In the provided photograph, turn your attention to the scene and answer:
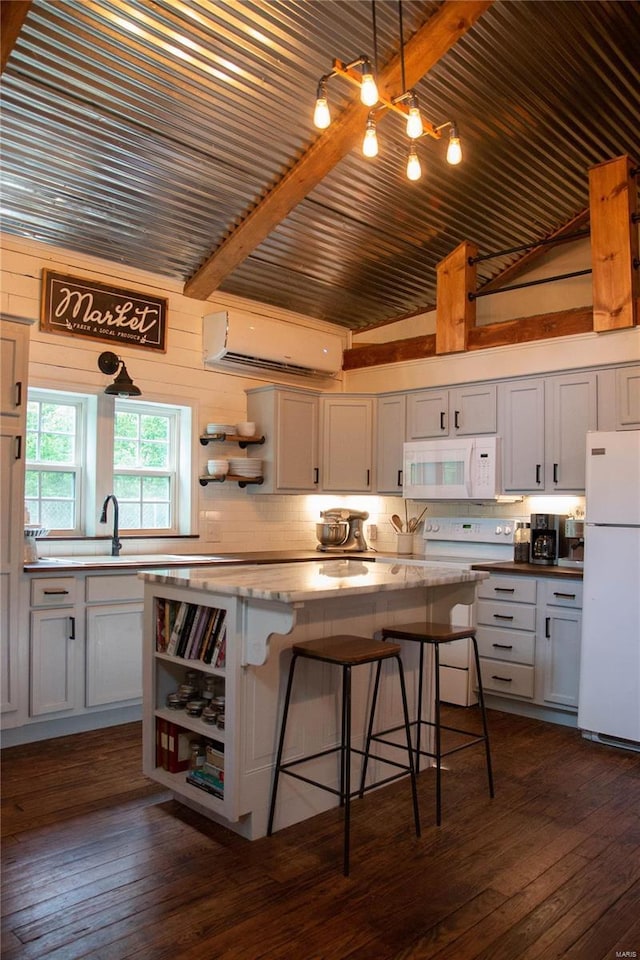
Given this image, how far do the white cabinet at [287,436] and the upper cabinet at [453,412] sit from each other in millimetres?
809

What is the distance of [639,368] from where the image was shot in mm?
→ 4340

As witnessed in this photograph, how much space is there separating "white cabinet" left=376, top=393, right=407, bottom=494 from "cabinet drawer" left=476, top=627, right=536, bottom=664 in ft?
4.95

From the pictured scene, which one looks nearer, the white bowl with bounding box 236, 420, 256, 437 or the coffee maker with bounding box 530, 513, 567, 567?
the coffee maker with bounding box 530, 513, 567, 567

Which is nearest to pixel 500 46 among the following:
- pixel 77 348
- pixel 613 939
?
pixel 77 348

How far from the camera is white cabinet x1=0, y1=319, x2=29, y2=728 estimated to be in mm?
3543

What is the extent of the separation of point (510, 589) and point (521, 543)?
554mm

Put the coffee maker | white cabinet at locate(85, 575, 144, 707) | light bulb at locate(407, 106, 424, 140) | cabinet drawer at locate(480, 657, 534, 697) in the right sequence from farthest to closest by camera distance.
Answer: the coffee maker → cabinet drawer at locate(480, 657, 534, 697) → white cabinet at locate(85, 575, 144, 707) → light bulb at locate(407, 106, 424, 140)

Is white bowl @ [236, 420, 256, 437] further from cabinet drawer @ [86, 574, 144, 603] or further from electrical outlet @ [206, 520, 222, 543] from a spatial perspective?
cabinet drawer @ [86, 574, 144, 603]

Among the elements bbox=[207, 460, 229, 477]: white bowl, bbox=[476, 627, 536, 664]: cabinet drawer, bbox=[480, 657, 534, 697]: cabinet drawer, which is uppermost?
bbox=[207, 460, 229, 477]: white bowl

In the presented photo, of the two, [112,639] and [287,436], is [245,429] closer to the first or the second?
[287,436]

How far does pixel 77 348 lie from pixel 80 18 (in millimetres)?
1922

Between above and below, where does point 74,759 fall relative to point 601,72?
below

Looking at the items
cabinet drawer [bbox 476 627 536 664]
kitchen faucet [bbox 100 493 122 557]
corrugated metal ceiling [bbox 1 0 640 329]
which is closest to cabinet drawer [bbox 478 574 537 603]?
cabinet drawer [bbox 476 627 536 664]

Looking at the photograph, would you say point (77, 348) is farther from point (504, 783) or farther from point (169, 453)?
point (504, 783)
